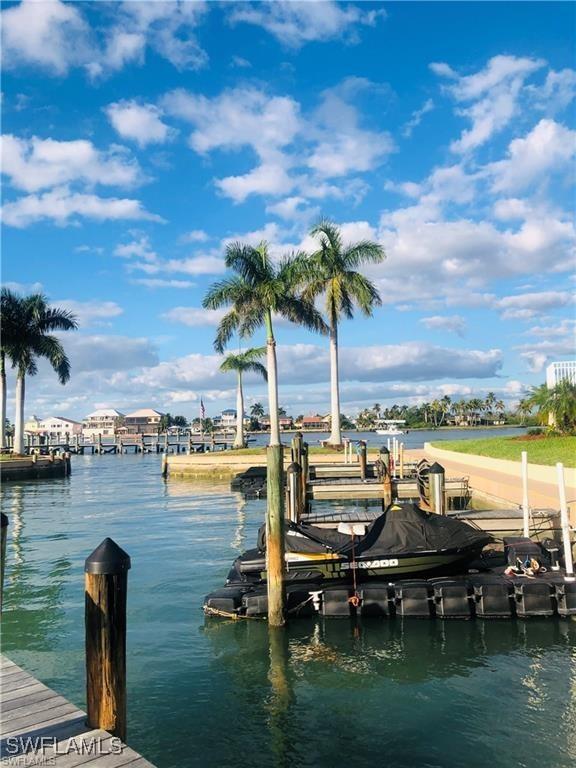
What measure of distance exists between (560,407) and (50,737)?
35694mm

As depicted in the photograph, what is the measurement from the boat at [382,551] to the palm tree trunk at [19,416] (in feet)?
139

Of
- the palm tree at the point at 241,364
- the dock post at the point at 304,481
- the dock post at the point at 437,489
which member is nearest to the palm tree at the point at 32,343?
the palm tree at the point at 241,364

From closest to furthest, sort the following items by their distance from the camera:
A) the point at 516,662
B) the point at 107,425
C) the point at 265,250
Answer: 1. the point at 516,662
2. the point at 265,250
3. the point at 107,425

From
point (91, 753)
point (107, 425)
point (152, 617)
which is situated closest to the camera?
point (91, 753)

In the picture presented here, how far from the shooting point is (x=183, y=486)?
1496 inches

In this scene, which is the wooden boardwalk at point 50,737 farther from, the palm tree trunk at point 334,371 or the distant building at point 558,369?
the distant building at point 558,369

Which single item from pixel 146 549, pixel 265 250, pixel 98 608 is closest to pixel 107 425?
pixel 265 250

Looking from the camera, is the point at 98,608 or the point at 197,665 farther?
the point at 197,665

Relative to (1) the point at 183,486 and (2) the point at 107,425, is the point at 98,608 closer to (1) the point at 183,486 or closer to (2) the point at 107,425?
(1) the point at 183,486

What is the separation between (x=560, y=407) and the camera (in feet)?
118

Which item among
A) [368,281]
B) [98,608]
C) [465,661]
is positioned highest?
[368,281]

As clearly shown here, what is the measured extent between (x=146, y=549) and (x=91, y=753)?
45.7 feet

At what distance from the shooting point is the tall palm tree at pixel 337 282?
43.2 m

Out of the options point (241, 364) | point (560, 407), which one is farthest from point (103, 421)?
point (560, 407)
